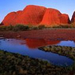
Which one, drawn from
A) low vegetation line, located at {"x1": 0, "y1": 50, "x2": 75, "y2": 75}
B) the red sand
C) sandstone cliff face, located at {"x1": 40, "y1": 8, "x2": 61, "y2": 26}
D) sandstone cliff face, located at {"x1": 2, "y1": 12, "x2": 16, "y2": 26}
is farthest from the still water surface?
sandstone cliff face, located at {"x1": 2, "y1": 12, "x2": 16, "y2": 26}

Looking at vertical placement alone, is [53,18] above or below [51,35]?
above

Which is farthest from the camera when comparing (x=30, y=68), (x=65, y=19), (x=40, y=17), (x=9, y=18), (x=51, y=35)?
(x=9, y=18)

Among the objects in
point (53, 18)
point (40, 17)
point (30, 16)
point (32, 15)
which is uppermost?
point (32, 15)

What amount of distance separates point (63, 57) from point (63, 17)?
51.7m

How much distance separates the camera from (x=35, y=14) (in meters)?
62.6

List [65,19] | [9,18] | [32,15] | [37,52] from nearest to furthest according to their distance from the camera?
1. [37,52]
2. [32,15]
3. [65,19]
4. [9,18]

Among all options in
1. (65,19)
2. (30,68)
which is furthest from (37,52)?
(65,19)

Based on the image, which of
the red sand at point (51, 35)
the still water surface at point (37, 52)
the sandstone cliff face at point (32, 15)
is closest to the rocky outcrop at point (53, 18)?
the sandstone cliff face at point (32, 15)

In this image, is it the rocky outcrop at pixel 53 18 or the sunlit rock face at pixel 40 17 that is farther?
the sunlit rock face at pixel 40 17

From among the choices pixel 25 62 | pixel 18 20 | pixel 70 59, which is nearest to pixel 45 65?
pixel 25 62

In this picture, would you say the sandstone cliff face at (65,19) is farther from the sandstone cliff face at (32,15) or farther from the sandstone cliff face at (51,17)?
the sandstone cliff face at (32,15)

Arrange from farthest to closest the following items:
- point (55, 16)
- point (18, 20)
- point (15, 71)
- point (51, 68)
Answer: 1. point (18, 20)
2. point (55, 16)
3. point (51, 68)
4. point (15, 71)

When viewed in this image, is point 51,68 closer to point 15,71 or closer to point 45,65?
point 45,65

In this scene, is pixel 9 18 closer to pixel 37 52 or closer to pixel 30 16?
pixel 30 16
